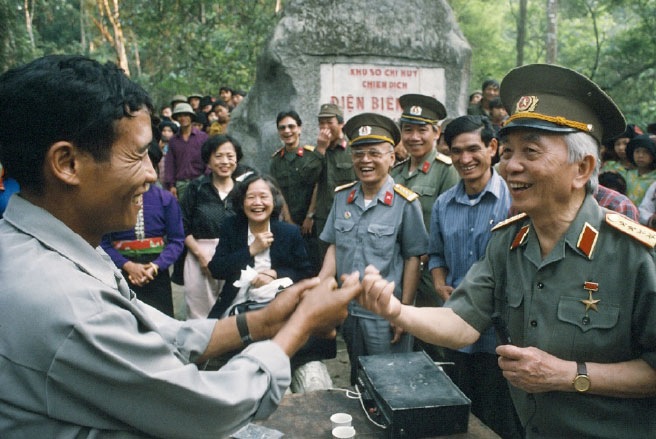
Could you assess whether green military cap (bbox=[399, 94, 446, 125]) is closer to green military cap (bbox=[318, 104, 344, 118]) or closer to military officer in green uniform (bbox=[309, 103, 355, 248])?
military officer in green uniform (bbox=[309, 103, 355, 248])

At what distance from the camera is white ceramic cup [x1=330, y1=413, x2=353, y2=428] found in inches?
86.1

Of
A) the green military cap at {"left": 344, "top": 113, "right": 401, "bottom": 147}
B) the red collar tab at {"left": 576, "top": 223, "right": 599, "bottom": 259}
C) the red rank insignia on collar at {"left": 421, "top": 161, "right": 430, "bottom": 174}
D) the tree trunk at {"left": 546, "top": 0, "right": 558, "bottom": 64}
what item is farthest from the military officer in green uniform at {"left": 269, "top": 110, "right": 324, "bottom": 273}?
the tree trunk at {"left": 546, "top": 0, "right": 558, "bottom": 64}

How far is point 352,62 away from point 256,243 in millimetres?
3601

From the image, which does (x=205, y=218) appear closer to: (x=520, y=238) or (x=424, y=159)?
(x=424, y=159)

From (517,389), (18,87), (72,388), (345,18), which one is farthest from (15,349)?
(345,18)

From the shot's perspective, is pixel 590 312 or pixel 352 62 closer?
pixel 590 312

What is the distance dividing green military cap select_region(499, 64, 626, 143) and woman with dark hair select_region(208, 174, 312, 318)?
7.03 ft

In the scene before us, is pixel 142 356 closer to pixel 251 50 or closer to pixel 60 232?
pixel 60 232

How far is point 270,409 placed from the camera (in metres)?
1.47

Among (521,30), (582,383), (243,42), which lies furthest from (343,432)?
(521,30)

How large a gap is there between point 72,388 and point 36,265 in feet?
0.96

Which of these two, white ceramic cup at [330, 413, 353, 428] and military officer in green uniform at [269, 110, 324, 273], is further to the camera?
military officer in green uniform at [269, 110, 324, 273]

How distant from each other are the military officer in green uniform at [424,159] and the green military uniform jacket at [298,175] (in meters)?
1.34

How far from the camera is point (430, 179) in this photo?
443 cm
